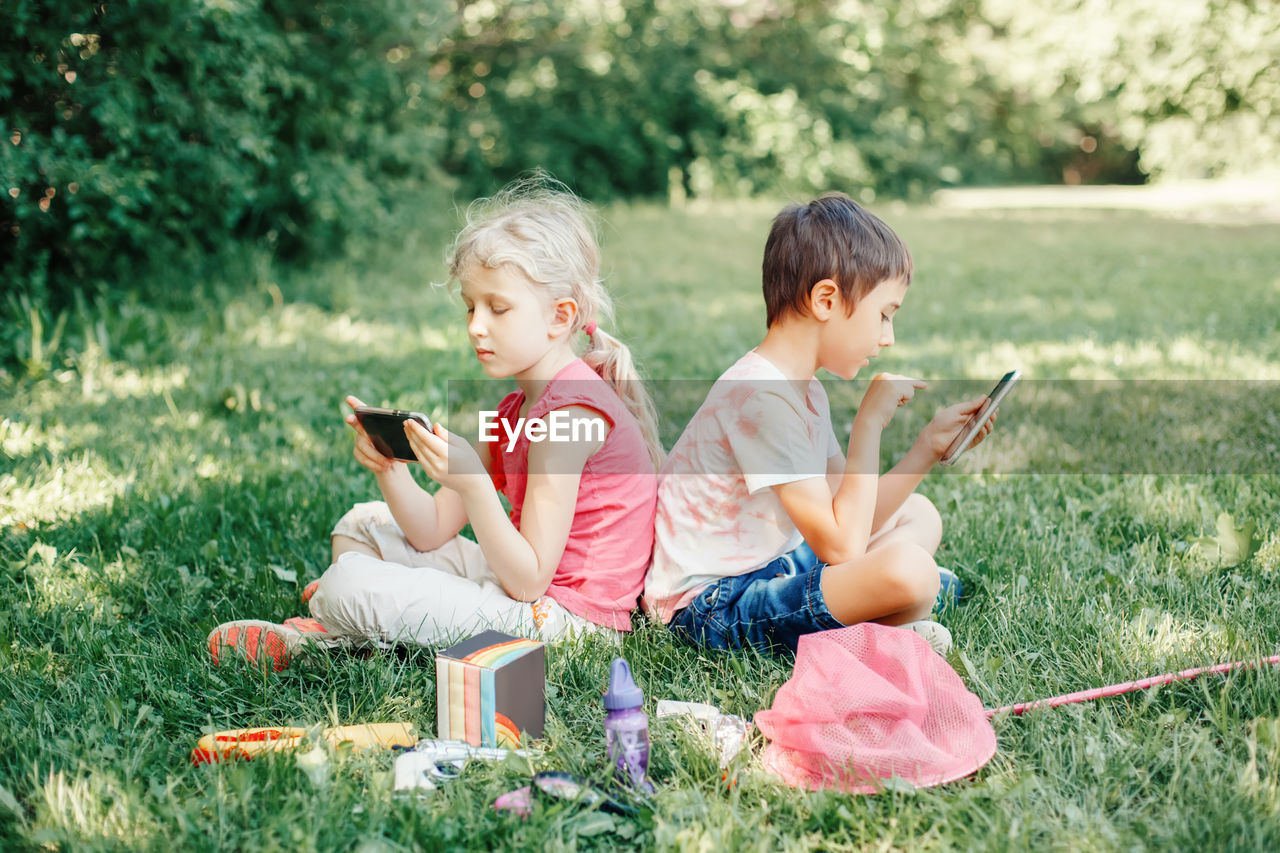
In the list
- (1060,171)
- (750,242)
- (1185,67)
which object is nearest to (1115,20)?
(1185,67)

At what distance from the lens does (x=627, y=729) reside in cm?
182

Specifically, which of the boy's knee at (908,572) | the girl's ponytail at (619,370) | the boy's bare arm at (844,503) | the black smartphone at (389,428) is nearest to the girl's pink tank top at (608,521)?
the girl's ponytail at (619,370)

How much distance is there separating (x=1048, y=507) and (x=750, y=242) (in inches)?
305

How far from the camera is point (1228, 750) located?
6.17 ft

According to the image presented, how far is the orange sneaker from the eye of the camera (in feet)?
7.56

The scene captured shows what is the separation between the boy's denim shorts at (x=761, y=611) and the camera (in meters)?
2.23

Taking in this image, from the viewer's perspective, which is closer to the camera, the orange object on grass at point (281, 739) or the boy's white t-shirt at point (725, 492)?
the orange object on grass at point (281, 739)

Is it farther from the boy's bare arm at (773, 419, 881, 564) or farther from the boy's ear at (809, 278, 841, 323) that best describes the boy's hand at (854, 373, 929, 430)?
the boy's ear at (809, 278, 841, 323)

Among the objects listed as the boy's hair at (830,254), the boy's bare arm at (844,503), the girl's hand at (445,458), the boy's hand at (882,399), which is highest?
the boy's hair at (830,254)

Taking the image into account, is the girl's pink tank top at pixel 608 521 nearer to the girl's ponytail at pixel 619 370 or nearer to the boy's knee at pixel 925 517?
the girl's ponytail at pixel 619 370

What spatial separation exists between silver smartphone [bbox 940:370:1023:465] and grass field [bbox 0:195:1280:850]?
425mm

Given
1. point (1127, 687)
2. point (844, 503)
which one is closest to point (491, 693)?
point (844, 503)

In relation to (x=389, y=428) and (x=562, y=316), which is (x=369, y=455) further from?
(x=562, y=316)

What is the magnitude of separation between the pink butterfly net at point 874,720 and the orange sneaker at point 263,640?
105 centimetres
